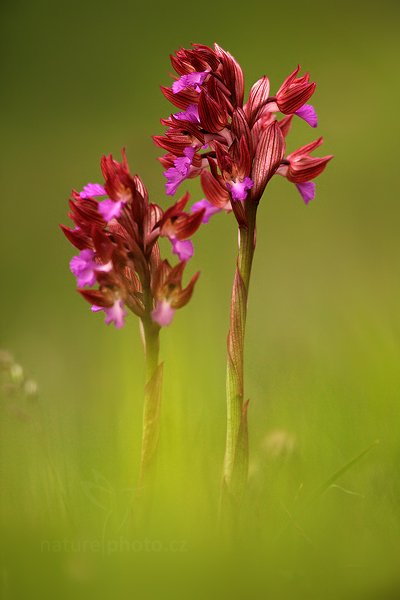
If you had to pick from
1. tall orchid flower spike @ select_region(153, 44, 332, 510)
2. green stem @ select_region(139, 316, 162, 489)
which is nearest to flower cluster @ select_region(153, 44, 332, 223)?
tall orchid flower spike @ select_region(153, 44, 332, 510)

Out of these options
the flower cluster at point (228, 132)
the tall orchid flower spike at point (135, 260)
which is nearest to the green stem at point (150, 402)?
the tall orchid flower spike at point (135, 260)

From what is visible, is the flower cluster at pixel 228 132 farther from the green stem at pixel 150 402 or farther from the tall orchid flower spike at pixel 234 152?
the green stem at pixel 150 402

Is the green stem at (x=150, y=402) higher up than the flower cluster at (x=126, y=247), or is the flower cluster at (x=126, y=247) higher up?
the flower cluster at (x=126, y=247)

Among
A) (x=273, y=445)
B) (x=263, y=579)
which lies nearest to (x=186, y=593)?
(x=263, y=579)

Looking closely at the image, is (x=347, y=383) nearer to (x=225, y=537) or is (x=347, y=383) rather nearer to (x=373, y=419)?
(x=373, y=419)

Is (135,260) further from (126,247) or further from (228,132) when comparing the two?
(228,132)

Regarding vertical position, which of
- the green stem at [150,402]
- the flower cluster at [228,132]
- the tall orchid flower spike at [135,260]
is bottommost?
the green stem at [150,402]

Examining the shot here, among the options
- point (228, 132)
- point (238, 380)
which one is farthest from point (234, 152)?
point (238, 380)
